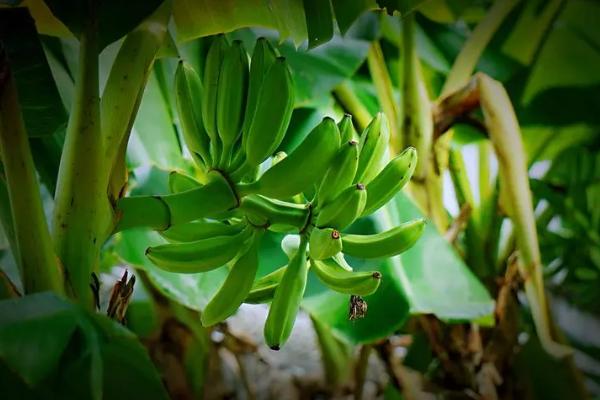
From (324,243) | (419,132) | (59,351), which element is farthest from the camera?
(419,132)

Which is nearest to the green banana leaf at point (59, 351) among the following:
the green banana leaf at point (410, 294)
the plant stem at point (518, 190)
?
the green banana leaf at point (410, 294)

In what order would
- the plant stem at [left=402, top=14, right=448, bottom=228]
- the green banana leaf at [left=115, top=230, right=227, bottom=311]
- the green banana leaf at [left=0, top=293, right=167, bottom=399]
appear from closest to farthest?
the green banana leaf at [left=0, top=293, right=167, bottom=399], the green banana leaf at [left=115, top=230, right=227, bottom=311], the plant stem at [left=402, top=14, right=448, bottom=228]

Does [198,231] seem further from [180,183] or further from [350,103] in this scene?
[350,103]

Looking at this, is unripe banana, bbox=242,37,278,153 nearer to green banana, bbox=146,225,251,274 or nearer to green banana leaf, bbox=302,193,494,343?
green banana, bbox=146,225,251,274

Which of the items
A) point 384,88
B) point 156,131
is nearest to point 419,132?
point 384,88

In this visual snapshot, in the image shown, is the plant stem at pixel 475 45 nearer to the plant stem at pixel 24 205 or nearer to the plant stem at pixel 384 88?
the plant stem at pixel 384 88

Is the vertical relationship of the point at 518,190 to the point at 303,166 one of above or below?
below

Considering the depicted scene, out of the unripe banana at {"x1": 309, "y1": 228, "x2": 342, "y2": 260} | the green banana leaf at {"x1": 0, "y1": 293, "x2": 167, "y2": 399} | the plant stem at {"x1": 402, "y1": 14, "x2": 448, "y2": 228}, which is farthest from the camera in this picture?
the plant stem at {"x1": 402, "y1": 14, "x2": 448, "y2": 228}

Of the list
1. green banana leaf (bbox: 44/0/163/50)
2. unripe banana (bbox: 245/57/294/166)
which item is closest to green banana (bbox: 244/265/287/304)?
unripe banana (bbox: 245/57/294/166)
